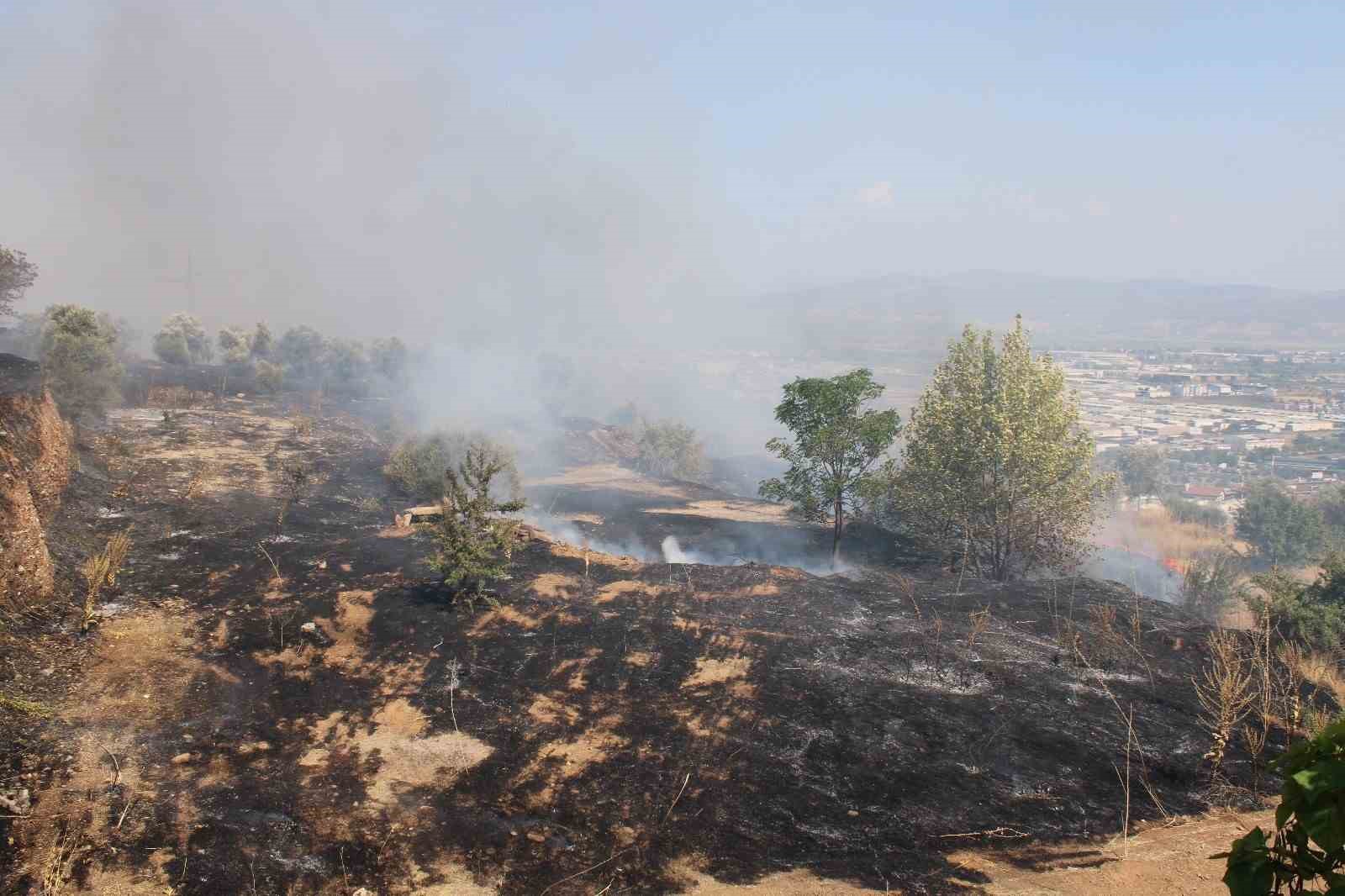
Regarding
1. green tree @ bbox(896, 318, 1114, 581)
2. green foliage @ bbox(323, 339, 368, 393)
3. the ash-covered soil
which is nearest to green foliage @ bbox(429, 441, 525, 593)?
the ash-covered soil

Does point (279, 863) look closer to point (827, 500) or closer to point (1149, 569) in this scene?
point (827, 500)

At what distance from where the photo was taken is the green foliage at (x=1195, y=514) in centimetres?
5481

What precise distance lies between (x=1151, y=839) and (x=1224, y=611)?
26.4 metres

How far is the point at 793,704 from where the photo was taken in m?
A: 13.5

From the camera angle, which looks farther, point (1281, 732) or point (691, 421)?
point (691, 421)

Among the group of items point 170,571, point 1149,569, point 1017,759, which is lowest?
point 1149,569

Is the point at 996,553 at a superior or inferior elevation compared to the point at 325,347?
inferior

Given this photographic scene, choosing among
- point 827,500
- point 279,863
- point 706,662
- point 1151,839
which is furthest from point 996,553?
point 279,863

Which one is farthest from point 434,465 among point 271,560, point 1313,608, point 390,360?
point 390,360

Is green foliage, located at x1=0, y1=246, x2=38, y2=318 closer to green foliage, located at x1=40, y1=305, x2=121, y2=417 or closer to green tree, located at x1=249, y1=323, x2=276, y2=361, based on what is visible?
green foliage, located at x1=40, y1=305, x2=121, y2=417

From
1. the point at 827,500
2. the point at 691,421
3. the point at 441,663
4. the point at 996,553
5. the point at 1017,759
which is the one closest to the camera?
the point at 1017,759

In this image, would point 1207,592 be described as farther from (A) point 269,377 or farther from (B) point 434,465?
(A) point 269,377

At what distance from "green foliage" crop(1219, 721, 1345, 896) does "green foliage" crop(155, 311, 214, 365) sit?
73573 mm

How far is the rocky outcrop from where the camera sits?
1402 cm
